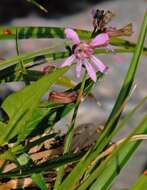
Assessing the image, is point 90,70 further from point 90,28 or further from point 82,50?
point 90,28

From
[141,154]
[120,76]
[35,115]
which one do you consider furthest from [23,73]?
[120,76]

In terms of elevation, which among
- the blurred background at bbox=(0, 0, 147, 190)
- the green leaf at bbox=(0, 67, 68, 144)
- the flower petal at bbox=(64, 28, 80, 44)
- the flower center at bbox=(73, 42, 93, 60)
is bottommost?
the blurred background at bbox=(0, 0, 147, 190)

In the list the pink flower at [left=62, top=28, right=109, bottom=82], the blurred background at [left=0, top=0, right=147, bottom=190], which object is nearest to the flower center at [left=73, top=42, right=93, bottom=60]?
the pink flower at [left=62, top=28, right=109, bottom=82]

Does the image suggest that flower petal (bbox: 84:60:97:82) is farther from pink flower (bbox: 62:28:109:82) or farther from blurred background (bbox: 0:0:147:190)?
blurred background (bbox: 0:0:147:190)

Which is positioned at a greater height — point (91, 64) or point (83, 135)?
point (91, 64)

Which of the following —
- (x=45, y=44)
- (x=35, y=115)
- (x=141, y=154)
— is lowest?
(x=141, y=154)

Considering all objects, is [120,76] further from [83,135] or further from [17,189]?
[17,189]
